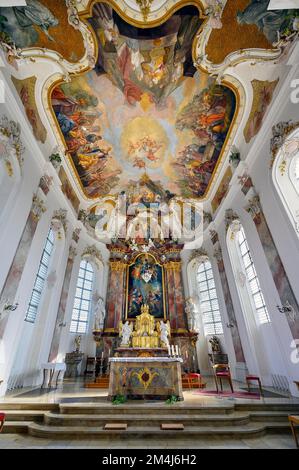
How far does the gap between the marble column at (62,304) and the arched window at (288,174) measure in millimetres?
11096

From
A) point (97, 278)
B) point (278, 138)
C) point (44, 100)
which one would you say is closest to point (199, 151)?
point (278, 138)

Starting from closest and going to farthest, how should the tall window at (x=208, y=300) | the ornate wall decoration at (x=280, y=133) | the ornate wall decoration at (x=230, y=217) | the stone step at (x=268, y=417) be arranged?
the stone step at (x=268, y=417), the ornate wall decoration at (x=280, y=133), the ornate wall decoration at (x=230, y=217), the tall window at (x=208, y=300)

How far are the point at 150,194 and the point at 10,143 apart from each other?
30.3ft

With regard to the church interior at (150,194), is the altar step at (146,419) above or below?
below

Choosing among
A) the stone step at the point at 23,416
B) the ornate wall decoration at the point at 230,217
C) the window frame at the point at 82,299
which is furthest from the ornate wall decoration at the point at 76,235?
the stone step at the point at 23,416

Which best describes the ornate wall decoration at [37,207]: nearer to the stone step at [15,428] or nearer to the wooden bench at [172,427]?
the stone step at [15,428]

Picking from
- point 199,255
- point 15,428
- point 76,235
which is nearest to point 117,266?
point 76,235

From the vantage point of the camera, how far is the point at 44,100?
365 inches

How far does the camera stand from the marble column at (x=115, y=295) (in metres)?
13.6

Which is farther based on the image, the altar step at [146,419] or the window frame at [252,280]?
the window frame at [252,280]

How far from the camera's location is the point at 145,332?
40.9 ft

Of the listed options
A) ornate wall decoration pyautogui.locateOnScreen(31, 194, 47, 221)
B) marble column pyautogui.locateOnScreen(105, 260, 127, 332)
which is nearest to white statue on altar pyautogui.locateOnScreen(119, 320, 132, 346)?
marble column pyautogui.locateOnScreen(105, 260, 127, 332)

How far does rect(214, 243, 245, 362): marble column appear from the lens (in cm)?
1075

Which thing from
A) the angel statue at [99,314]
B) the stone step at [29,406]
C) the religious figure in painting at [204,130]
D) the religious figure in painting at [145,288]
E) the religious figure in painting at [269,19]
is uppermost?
the religious figure in painting at [204,130]
